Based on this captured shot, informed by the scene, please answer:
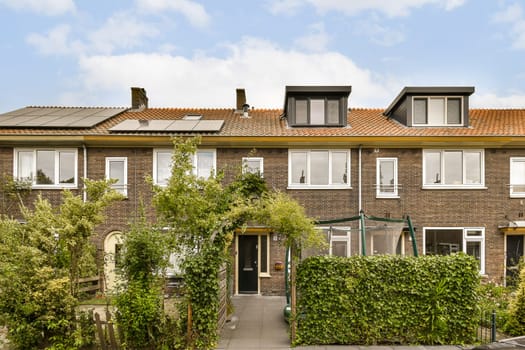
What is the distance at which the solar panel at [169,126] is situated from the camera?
640 inches

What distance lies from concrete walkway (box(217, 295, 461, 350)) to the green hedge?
0.25 metres

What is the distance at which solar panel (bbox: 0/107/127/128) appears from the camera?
1644 centimetres

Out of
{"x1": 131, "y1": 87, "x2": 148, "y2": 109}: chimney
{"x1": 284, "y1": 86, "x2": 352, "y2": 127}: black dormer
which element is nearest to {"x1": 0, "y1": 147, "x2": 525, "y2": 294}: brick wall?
{"x1": 284, "y1": 86, "x2": 352, "y2": 127}: black dormer

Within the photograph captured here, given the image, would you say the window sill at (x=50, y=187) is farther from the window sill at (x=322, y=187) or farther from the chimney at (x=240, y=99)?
the chimney at (x=240, y=99)

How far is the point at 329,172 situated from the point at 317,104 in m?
3.30

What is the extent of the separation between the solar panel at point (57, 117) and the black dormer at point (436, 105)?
1268 cm

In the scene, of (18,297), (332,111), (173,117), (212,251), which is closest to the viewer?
(18,297)

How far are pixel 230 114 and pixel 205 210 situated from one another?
1084cm

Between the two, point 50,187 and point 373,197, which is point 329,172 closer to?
point 373,197

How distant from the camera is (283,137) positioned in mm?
15703

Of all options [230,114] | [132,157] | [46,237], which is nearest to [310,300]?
[46,237]

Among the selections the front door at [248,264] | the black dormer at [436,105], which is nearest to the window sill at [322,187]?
the front door at [248,264]

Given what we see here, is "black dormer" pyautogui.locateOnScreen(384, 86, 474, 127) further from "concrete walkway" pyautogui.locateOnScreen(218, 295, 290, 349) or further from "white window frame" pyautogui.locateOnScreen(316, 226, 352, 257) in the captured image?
"concrete walkway" pyautogui.locateOnScreen(218, 295, 290, 349)

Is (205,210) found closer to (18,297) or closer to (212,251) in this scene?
(212,251)
